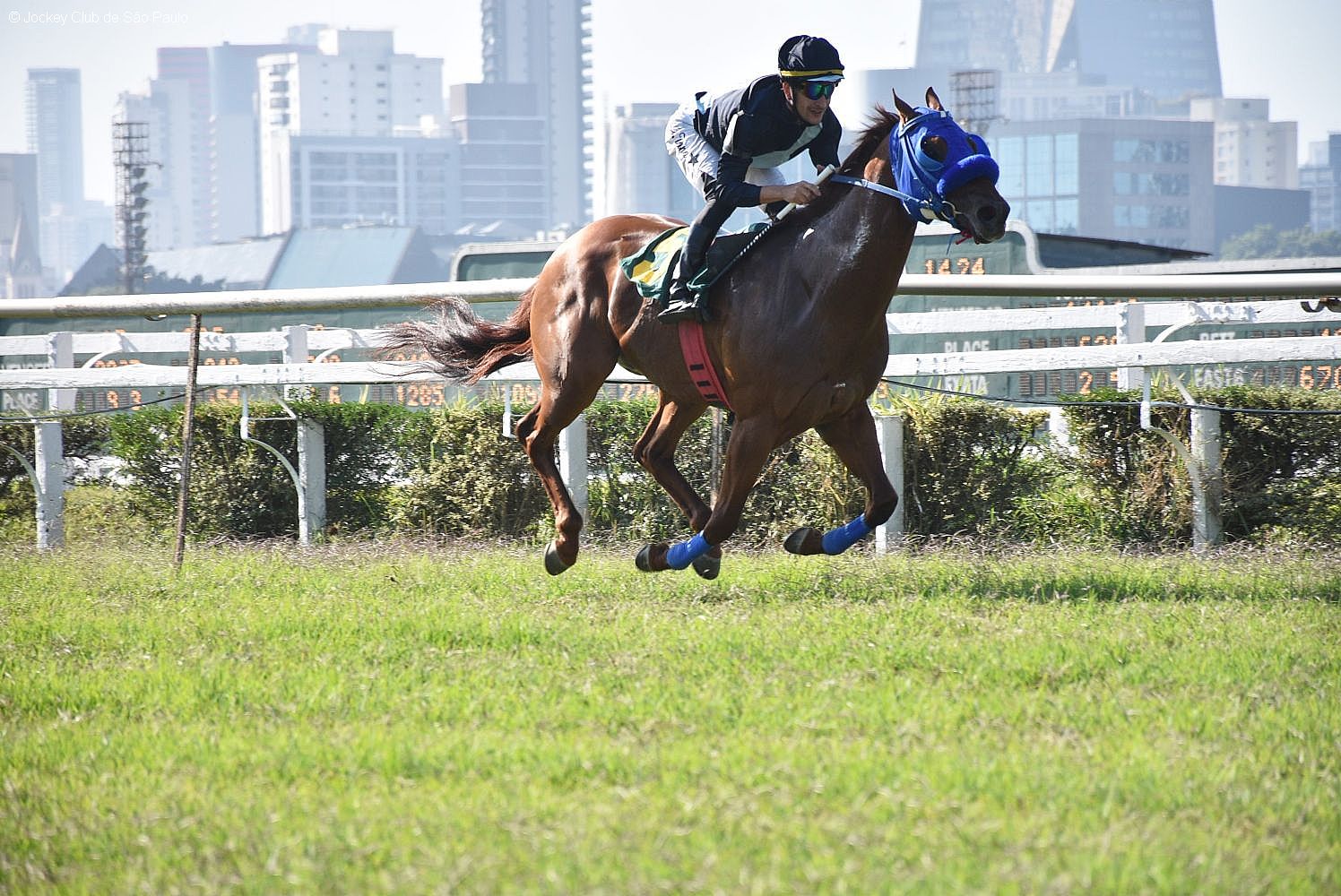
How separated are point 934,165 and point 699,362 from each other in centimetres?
132

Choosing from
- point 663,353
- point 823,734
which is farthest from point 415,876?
point 663,353

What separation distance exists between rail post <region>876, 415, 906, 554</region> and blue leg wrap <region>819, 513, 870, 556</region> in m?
1.34

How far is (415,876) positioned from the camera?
3133 millimetres

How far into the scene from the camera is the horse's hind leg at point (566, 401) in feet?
21.6

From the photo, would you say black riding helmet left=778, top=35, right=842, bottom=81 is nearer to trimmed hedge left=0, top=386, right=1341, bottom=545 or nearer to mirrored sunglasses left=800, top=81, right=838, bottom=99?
mirrored sunglasses left=800, top=81, right=838, bottom=99

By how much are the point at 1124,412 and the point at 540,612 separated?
3309mm

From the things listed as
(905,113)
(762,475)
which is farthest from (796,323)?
(762,475)

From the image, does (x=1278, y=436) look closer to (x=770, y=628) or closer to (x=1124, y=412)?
(x=1124, y=412)

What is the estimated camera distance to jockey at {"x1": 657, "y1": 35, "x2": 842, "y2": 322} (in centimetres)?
590

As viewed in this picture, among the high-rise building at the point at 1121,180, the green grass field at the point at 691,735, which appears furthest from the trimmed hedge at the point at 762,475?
the high-rise building at the point at 1121,180

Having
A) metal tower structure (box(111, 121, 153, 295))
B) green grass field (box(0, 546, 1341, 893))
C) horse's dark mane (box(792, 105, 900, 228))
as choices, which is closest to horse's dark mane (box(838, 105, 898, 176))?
horse's dark mane (box(792, 105, 900, 228))

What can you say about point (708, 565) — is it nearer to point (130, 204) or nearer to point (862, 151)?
point (862, 151)

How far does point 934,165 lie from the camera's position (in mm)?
5500

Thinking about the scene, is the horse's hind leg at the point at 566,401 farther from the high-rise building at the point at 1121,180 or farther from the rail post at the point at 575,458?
the high-rise building at the point at 1121,180
